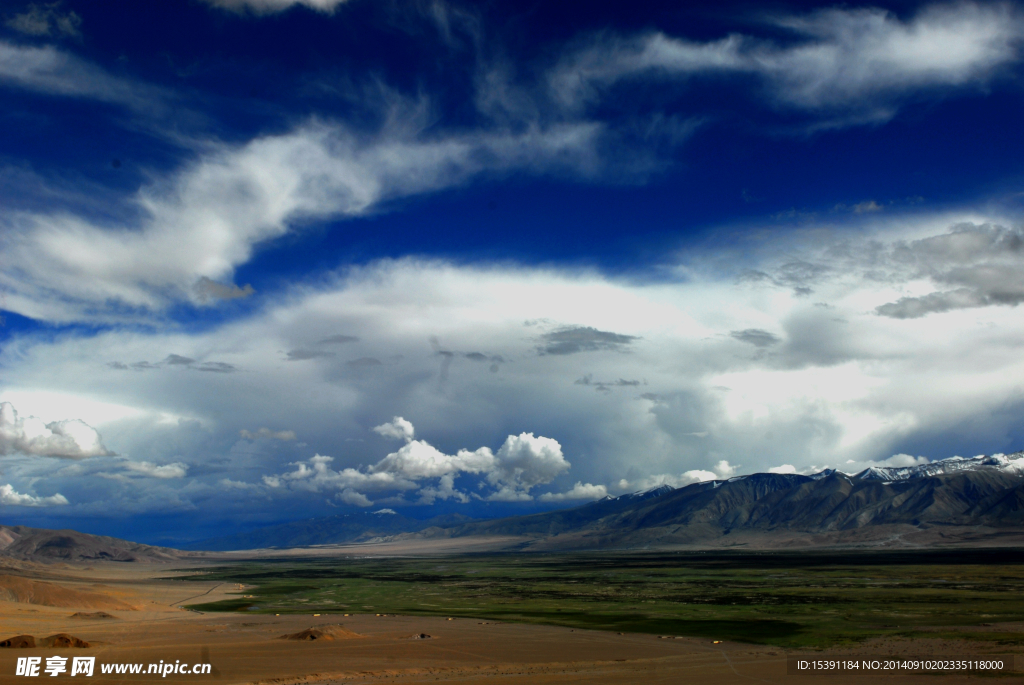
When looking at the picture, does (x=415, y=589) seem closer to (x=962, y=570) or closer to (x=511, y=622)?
(x=511, y=622)

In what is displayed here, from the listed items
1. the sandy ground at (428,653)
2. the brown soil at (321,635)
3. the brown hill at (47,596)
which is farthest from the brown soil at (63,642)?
the brown hill at (47,596)

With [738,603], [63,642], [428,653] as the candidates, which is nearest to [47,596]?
[63,642]

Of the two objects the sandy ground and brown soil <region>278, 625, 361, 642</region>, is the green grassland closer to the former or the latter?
the sandy ground

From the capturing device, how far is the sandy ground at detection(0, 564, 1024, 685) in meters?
48.5

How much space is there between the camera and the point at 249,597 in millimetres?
140875

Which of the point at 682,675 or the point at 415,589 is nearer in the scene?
the point at 682,675

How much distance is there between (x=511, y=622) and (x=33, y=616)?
62465mm

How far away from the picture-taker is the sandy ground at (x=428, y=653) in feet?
159

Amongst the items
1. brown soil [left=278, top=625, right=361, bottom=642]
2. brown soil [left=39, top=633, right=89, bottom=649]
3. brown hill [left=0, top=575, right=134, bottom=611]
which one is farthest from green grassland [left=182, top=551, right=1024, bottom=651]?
brown soil [left=39, top=633, right=89, bottom=649]

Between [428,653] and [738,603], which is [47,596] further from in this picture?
[738,603]

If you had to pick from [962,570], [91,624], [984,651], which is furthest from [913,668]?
[962,570]

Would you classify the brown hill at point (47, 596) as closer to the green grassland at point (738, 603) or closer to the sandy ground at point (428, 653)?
the green grassland at point (738, 603)

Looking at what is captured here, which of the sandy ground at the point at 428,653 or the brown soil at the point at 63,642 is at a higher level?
the brown soil at the point at 63,642

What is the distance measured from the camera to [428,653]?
203ft
